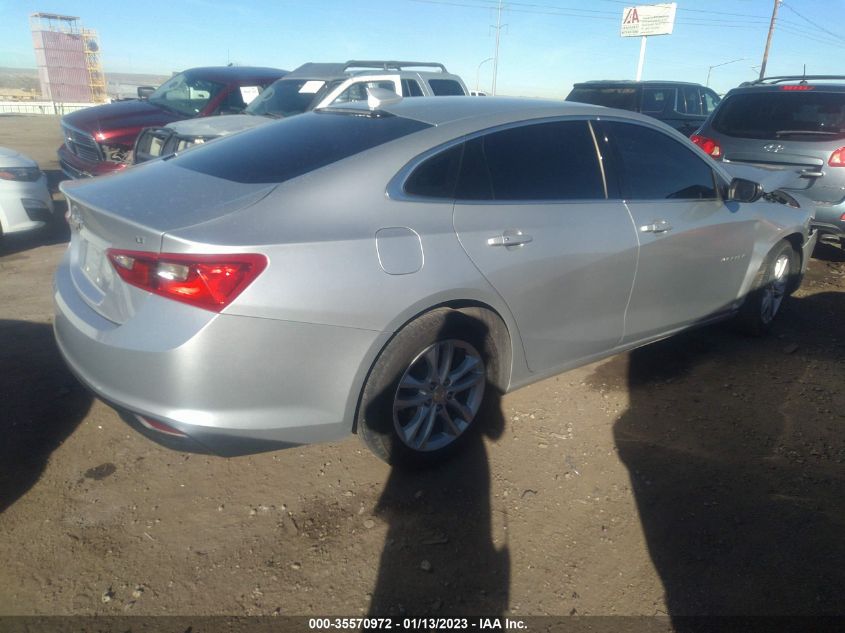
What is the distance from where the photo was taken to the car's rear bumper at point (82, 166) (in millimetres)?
7242

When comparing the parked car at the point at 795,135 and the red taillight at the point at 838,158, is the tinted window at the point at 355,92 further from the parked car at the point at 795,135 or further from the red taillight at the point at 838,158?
the red taillight at the point at 838,158

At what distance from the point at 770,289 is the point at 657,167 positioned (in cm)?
160

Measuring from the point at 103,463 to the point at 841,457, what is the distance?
3612mm

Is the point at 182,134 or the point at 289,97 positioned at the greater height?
the point at 289,97

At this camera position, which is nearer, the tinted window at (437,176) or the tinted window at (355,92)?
the tinted window at (437,176)

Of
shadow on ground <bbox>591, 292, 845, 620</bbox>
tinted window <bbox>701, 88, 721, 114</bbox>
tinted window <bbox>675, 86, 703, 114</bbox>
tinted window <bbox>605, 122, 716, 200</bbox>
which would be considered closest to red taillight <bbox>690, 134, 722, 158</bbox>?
shadow on ground <bbox>591, 292, 845, 620</bbox>

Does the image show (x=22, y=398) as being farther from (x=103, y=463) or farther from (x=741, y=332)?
(x=741, y=332)

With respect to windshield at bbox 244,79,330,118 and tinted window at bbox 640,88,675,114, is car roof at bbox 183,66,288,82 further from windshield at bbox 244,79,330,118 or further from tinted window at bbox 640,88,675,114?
tinted window at bbox 640,88,675,114

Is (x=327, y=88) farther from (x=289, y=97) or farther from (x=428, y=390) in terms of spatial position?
(x=428, y=390)

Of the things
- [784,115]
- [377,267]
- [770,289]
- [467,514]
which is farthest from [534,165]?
[784,115]

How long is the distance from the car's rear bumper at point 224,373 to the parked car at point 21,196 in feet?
14.5

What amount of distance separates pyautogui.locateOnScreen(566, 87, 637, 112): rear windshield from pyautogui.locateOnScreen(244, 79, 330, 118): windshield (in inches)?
217

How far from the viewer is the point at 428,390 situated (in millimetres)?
2818

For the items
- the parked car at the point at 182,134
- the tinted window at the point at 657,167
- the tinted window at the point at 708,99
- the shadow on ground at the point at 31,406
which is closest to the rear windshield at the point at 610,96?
the tinted window at the point at 708,99
